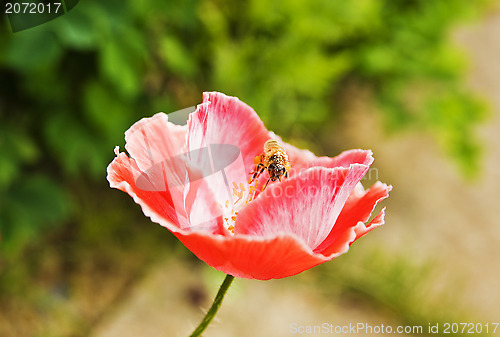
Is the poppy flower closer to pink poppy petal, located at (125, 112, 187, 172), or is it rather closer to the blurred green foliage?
pink poppy petal, located at (125, 112, 187, 172)

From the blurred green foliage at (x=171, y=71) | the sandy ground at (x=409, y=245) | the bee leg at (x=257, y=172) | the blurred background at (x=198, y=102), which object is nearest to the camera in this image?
the bee leg at (x=257, y=172)

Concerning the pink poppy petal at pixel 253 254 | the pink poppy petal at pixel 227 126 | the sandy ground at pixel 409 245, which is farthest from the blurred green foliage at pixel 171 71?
the pink poppy petal at pixel 253 254

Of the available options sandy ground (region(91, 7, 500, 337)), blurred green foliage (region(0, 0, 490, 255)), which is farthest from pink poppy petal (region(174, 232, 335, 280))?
sandy ground (region(91, 7, 500, 337))

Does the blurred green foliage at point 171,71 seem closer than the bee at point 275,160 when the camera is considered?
No

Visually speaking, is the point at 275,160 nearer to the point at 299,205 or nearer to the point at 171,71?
the point at 299,205

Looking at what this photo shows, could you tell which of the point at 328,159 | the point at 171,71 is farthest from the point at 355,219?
the point at 171,71

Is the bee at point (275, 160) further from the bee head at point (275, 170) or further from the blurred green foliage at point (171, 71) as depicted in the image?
the blurred green foliage at point (171, 71)
